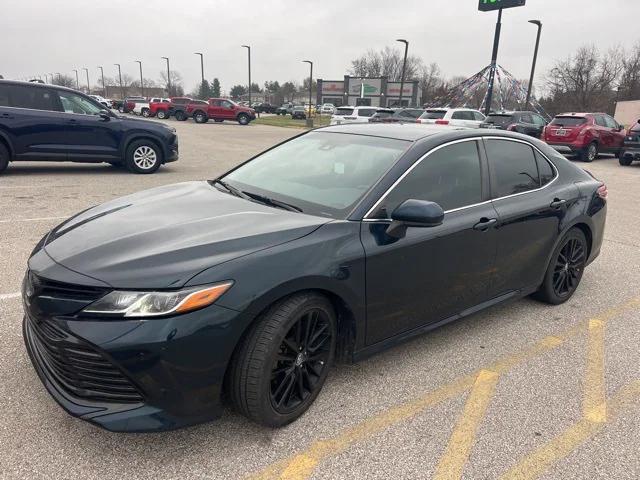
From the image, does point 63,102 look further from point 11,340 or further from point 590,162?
point 590,162

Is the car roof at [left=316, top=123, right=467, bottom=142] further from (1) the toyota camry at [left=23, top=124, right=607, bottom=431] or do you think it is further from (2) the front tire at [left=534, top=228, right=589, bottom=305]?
(2) the front tire at [left=534, top=228, right=589, bottom=305]

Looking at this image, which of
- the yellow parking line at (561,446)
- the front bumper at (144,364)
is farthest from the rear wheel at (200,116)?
the yellow parking line at (561,446)

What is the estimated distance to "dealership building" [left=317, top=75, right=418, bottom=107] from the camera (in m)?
67.9

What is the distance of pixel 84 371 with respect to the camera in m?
2.13

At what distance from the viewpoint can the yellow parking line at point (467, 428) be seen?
2.31 meters

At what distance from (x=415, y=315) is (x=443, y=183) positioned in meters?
0.90

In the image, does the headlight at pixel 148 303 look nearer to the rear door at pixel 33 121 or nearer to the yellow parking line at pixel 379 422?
the yellow parking line at pixel 379 422

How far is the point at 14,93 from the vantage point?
9047 millimetres

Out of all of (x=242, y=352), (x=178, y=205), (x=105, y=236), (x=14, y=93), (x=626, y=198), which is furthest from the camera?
(x=626, y=198)

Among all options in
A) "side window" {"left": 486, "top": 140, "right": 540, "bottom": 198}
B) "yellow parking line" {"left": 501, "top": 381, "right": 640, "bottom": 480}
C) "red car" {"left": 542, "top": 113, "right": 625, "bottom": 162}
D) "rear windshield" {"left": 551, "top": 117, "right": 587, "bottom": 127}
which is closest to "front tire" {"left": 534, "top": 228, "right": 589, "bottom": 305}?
"side window" {"left": 486, "top": 140, "right": 540, "bottom": 198}

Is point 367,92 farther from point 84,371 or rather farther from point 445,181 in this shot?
point 84,371

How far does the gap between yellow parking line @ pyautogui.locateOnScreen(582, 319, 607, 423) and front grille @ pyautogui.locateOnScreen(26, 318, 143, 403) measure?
246cm

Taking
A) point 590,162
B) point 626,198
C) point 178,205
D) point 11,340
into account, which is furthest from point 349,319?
point 590,162

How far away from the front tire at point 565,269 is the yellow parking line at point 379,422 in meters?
0.57
